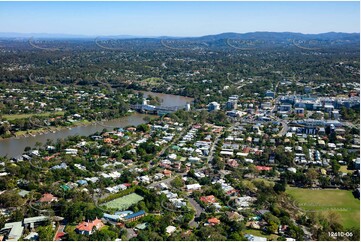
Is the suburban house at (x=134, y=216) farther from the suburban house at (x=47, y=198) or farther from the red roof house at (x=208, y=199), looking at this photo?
the suburban house at (x=47, y=198)

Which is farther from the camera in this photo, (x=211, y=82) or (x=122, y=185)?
(x=211, y=82)

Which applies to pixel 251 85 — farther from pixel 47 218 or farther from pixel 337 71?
pixel 47 218

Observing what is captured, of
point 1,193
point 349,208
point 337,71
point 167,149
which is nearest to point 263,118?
point 167,149

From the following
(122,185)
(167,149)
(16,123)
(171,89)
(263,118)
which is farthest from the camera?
(171,89)

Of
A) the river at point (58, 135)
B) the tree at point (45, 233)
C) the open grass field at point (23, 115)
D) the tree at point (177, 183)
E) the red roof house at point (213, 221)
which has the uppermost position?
the tree at point (45, 233)

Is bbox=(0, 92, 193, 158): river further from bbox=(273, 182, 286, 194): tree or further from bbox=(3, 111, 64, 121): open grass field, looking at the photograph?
bbox=(273, 182, 286, 194): tree

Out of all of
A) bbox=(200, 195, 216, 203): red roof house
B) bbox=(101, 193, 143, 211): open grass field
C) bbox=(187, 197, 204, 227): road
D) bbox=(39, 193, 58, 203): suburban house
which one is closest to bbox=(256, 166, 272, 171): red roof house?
bbox=(200, 195, 216, 203): red roof house

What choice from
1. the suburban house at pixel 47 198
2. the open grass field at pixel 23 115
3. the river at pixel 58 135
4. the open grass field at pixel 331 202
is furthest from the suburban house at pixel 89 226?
the open grass field at pixel 23 115
